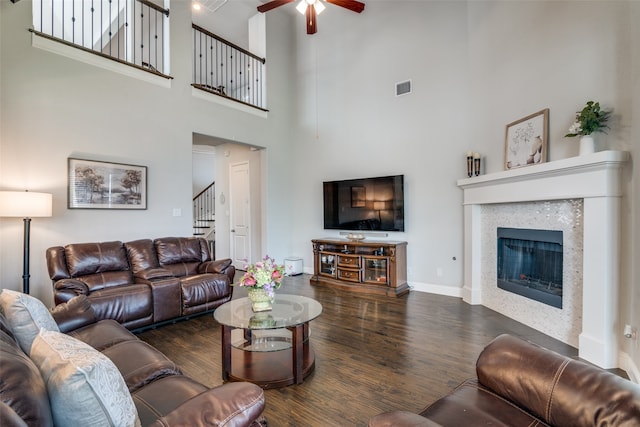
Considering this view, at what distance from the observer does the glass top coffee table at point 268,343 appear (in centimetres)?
225

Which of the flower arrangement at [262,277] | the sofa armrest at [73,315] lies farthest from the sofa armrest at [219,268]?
the sofa armrest at [73,315]

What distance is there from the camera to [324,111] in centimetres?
603

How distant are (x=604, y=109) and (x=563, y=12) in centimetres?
113

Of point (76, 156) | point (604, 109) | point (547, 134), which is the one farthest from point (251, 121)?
point (604, 109)

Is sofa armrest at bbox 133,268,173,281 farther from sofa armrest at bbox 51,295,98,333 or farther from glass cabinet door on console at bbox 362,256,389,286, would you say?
glass cabinet door on console at bbox 362,256,389,286

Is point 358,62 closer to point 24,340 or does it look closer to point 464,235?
point 464,235

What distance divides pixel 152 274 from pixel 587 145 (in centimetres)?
456

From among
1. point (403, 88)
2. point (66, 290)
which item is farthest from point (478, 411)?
point (403, 88)

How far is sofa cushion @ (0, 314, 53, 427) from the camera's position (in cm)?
72

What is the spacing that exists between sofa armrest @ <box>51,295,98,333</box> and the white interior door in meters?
4.21

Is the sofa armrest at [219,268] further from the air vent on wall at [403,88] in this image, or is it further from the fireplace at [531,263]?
the air vent on wall at [403,88]

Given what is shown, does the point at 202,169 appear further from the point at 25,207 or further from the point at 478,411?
the point at 478,411

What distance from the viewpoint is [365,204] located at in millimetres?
5289

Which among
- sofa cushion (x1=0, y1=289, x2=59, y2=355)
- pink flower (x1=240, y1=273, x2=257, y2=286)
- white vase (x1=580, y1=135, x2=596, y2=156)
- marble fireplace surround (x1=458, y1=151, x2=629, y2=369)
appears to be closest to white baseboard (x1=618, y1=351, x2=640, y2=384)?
marble fireplace surround (x1=458, y1=151, x2=629, y2=369)
